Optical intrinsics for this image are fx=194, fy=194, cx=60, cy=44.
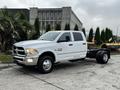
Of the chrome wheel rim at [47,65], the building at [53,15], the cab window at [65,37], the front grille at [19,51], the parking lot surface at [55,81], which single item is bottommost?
the parking lot surface at [55,81]

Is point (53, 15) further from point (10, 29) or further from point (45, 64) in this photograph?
point (45, 64)

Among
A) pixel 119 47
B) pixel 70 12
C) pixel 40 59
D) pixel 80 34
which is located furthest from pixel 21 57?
pixel 70 12

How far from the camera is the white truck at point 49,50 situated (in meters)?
8.36

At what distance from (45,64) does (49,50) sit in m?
0.66

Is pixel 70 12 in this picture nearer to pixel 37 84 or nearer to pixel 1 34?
pixel 1 34

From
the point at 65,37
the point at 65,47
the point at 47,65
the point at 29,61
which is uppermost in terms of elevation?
the point at 65,37

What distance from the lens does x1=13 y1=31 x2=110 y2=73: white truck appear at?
836 centimetres

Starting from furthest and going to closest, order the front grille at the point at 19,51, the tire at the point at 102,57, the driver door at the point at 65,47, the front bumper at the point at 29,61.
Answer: the tire at the point at 102,57
the driver door at the point at 65,47
the front grille at the point at 19,51
the front bumper at the point at 29,61

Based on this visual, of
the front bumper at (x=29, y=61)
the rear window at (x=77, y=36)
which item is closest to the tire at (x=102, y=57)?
the rear window at (x=77, y=36)

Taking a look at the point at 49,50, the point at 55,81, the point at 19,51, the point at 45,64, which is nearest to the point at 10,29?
the point at 19,51

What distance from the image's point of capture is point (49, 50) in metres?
8.84

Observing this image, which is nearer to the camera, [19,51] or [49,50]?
[19,51]

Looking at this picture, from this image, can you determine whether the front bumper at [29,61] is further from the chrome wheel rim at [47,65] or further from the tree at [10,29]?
the tree at [10,29]

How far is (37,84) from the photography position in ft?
22.9
